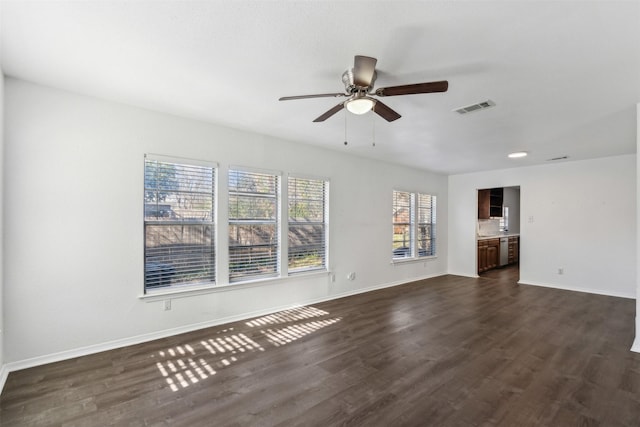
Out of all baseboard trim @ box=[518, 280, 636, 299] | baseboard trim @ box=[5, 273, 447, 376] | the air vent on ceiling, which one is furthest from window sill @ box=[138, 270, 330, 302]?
baseboard trim @ box=[518, 280, 636, 299]

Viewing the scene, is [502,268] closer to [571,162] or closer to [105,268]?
[571,162]

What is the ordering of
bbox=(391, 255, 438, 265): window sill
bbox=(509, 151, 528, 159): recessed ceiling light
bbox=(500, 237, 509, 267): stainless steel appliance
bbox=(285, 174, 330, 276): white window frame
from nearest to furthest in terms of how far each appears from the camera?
bbox=(285, 174, 330, 276): white window frame → bbox=(509, 151, 528, 159): recessed ceiling light → bbox=(391, 255, 438, 265): window sill → bbox=(500, 237, 509, 267): stainless steel appliance

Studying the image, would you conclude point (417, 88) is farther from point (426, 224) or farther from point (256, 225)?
point (426, 224)

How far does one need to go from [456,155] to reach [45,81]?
5.67m

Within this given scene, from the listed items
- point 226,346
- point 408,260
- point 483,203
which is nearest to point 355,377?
point 226,346

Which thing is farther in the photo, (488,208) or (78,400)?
(488,208)

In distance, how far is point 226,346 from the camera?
312 cm

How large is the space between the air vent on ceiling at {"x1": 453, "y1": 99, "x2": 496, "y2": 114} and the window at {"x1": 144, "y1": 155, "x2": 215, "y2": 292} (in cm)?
307

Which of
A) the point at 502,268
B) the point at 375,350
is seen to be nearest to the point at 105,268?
the point at 375,350

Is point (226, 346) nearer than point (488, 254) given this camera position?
Yes

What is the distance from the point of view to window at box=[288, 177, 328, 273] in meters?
4.54

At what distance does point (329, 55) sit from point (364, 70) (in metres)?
0.31

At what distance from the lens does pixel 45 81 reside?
2.64 meters

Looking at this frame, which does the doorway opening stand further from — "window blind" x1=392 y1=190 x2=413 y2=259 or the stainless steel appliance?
"window blind" x1=392 y1=190 x2=413 y2=259
